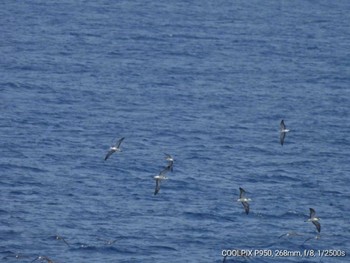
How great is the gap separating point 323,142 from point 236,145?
9.15 metres

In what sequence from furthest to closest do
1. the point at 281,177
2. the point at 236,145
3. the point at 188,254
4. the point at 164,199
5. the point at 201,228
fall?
the point at 236,145, the point at 281,177, the point at 164,199, the point at 201,228, the point at 188,254

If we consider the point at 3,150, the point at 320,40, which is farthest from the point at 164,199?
the point at 320,40

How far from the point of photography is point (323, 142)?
126750mm

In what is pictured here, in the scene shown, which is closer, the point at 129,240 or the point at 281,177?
the point at 129,240

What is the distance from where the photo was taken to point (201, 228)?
99062mm

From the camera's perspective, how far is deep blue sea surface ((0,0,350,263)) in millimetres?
96938

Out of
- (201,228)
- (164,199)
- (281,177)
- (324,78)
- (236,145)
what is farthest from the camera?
(324,78)

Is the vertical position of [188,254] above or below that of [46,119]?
above

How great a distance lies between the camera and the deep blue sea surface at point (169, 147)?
318 ft

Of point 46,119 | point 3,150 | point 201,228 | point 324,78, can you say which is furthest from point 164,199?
point 324,78

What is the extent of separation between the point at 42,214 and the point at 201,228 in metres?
12.9

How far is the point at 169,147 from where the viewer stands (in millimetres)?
123688

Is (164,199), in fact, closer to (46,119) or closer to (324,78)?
(46,119)

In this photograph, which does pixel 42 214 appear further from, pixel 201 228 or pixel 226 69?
pixel 226 69
